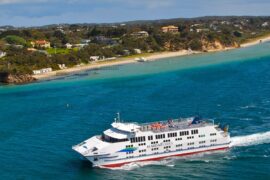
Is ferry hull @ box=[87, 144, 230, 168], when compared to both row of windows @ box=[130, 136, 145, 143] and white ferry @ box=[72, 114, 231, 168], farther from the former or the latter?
row of windows @ box=[130, 136, 145, 143]

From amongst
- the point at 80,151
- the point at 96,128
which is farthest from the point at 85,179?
the point at 96,128

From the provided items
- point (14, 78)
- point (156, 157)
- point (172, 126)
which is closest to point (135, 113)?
point (172, 126)

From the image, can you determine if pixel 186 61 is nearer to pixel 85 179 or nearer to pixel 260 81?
pixel 260 81

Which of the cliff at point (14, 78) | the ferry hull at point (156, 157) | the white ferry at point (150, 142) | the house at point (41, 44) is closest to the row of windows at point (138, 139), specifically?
the white ferry at point (150, 142)

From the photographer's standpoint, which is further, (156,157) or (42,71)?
(42,71)

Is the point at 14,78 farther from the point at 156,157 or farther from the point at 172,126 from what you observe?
the point at 156,157

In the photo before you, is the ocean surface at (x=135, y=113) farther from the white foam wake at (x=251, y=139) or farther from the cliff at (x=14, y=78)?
the cliff at (x=14, y=78)
